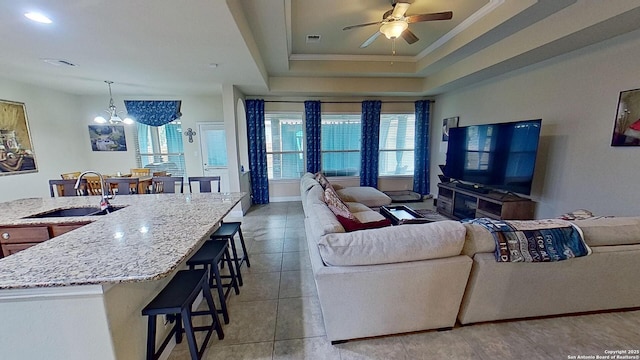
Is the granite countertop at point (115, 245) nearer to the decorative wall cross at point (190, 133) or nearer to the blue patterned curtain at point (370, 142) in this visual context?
the decorative wall cross at point (190, 133)

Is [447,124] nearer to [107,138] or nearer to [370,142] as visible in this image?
[370,142]

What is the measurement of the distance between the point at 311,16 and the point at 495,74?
122 inches

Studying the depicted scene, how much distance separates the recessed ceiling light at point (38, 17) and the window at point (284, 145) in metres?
3.73

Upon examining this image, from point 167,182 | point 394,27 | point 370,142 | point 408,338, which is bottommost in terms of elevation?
point 408,338

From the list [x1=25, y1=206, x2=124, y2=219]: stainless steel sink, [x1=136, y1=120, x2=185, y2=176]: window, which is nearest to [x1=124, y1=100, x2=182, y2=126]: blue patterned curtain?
[x1=136, y1=120, x2=185, y2=176]: window

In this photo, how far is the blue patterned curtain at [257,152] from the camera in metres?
5.39

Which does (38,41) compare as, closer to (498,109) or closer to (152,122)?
(152,122)

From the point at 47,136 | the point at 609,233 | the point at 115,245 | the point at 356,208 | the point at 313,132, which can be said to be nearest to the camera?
the point at 115,245

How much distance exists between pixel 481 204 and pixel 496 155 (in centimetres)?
78

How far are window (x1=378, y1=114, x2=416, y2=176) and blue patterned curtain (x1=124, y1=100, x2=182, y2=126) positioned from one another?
496 centimetres

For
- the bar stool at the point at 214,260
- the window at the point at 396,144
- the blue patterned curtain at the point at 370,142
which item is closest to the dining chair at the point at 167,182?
the bar stool at the point at 214,260

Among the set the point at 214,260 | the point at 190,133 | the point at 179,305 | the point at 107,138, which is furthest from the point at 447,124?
the point at 107,138

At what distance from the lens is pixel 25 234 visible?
6.44 ft

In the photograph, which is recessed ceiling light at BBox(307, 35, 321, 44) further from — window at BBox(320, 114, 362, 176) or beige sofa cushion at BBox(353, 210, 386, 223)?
beige sofa cushion at BBox(353, 210, 386, 223)
